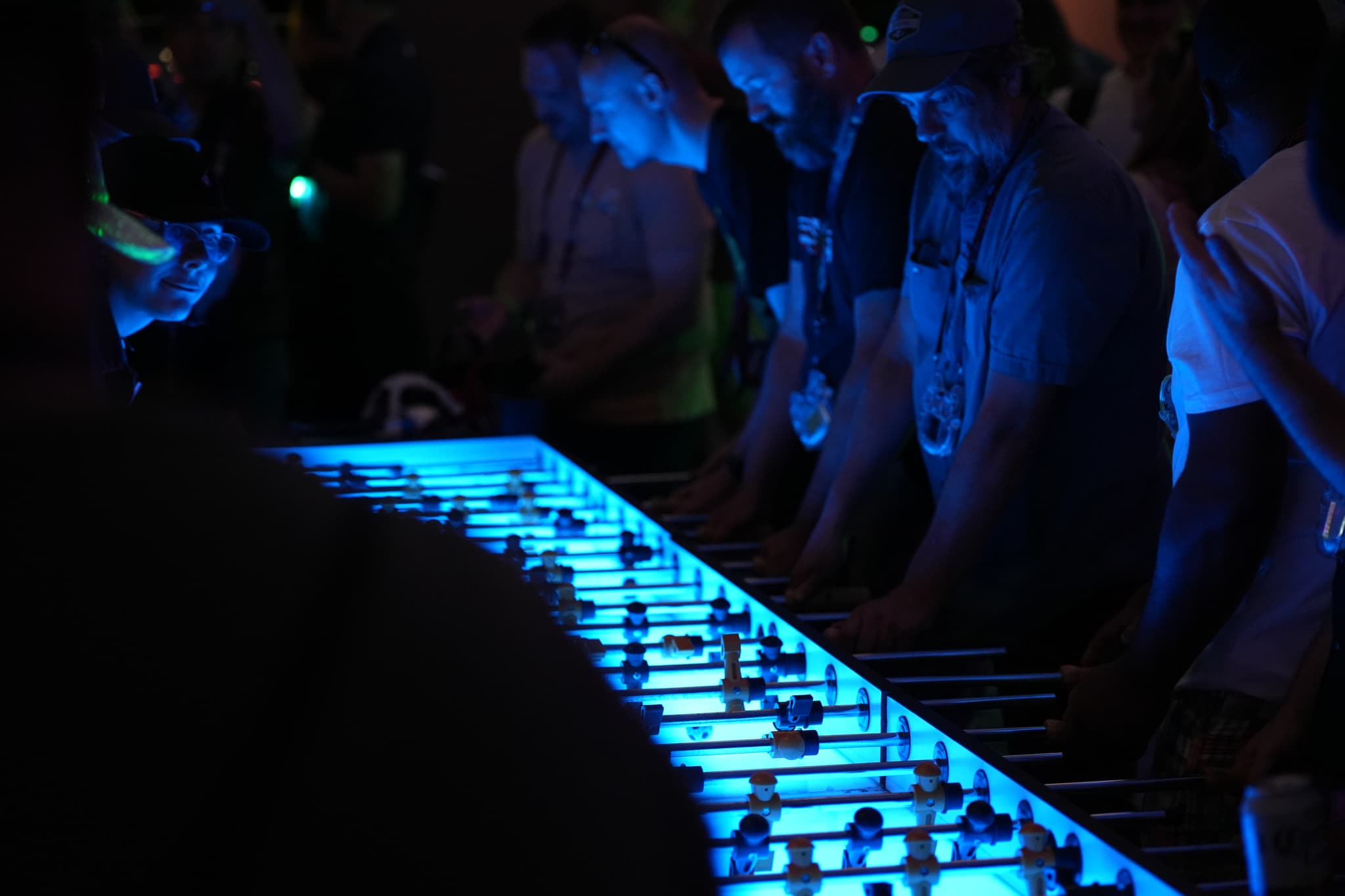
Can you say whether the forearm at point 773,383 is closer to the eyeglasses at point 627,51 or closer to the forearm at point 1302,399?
the eyeglasses at point 627,51

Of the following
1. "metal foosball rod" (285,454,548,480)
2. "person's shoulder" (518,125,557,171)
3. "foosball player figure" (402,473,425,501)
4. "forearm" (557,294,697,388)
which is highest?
"person's shoulder" (518,125,557,171)

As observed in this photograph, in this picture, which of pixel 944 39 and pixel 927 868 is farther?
pixel 944 39

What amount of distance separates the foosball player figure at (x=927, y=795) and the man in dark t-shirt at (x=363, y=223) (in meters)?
4.32

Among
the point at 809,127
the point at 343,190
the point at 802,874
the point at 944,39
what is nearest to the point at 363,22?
the point at 343,190

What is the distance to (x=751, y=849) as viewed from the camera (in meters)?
1.44

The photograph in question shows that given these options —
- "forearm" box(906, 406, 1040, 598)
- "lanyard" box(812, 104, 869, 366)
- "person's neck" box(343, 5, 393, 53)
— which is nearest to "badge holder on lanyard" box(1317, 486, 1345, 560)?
"forearm" box(906, 406, 1040, 598)

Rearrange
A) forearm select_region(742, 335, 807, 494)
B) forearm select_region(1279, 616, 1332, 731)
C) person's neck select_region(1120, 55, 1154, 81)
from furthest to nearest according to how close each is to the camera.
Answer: person's neck select_region(1120, 55, 1154, 81) → forearm select_region(742, 335, 807, 494) → forearm select_region(1279, 616, 1332, 731)

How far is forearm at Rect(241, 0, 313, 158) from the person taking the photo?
5219mm

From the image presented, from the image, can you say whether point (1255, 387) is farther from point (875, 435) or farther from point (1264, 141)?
point (875, 435)

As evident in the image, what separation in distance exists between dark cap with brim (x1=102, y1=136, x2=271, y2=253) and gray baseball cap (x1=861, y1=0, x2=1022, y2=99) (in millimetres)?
1177

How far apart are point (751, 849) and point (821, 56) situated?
Result: 1.92 metres

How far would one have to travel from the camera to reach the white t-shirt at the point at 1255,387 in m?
1.61

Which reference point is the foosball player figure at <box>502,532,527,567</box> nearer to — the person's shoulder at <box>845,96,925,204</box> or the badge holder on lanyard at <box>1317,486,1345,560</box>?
the person's shoulder at <box>845,96,925,204</box>

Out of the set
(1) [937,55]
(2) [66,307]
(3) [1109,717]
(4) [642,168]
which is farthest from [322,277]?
(2) [66,307]
